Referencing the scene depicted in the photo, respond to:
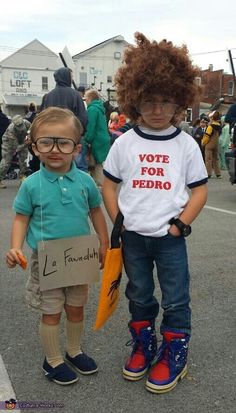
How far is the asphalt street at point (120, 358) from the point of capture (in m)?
2.24

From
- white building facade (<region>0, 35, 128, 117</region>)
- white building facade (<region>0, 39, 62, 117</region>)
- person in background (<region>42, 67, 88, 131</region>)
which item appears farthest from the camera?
white building facade (<region>0, 35, 128, 117</region>)

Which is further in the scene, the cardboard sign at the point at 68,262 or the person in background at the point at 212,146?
the person in background at the point at 212,146

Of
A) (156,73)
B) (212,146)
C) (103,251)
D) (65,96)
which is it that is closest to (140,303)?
(103,251)

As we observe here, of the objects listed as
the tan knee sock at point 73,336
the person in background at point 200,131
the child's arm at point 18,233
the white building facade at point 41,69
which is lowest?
the tan knee sock at point 73,336

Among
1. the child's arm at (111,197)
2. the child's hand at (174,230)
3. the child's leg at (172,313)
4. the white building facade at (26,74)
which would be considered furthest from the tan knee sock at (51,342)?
the white building facade at (26,74)

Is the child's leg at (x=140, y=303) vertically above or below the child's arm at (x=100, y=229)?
below

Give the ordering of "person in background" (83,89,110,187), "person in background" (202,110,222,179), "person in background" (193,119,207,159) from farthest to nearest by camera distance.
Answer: "person in background" (193,119,207,159)
"person in background" (202,110,222,179)
"person in background" (83,89,110,187)

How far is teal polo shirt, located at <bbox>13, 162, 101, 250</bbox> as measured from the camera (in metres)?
2.28

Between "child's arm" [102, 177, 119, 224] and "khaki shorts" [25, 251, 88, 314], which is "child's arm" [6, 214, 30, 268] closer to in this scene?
"khaki shorts" [25, 251, 88, 314]

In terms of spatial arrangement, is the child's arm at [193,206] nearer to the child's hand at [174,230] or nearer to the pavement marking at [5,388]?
the child's hand at [174,230]

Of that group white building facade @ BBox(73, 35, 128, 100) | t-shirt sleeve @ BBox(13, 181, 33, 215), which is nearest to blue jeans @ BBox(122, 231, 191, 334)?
t-shirt sleeve @ BBox(13, 181, 33, 215)

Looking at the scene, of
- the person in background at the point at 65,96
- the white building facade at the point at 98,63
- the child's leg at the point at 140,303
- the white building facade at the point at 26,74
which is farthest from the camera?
the white building facade at the point at 98,63

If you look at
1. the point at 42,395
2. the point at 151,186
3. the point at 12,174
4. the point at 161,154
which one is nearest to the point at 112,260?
the point at 151,186

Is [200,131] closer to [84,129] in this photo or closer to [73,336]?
[84,129]
